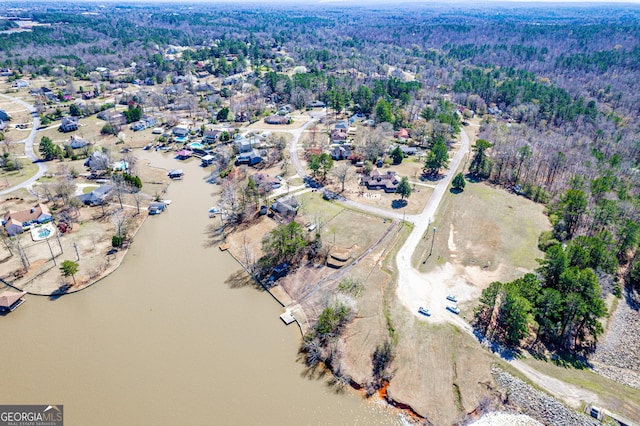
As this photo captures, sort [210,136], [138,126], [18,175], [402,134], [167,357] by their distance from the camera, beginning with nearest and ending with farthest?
[167,357] → [18,175] → [210,136] → [402,134] → [138,126]

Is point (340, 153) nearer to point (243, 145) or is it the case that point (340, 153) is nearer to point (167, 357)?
point (243, 145)

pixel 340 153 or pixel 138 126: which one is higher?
pixel 340 153

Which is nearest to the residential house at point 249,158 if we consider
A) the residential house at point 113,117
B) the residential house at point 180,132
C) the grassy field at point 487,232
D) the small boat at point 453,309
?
the residential house at point 180,132

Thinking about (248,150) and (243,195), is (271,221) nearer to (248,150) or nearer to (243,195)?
(243,195)

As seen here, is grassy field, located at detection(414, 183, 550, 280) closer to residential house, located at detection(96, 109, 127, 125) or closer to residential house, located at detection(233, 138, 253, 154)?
residential house, located at detection(233, 138, 253, 154)

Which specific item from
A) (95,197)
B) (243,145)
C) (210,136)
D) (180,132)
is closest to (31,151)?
(180,132)

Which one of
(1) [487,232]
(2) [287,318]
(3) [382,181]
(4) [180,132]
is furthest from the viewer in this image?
(4) [180,132]
